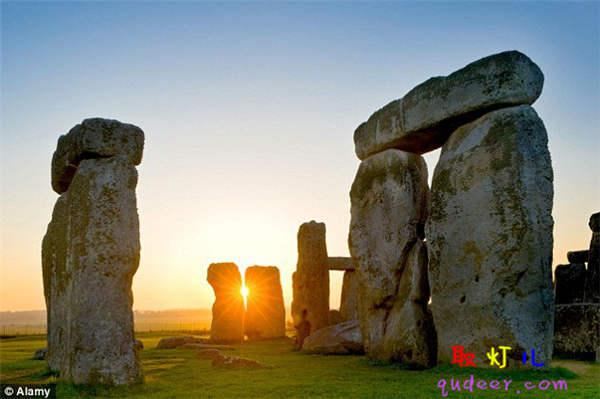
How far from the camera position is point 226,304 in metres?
22.5

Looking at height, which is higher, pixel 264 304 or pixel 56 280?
pixel 56 280

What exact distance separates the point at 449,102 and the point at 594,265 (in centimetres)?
686

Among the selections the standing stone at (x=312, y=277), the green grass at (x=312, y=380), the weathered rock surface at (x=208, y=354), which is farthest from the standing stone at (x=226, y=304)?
the green grass at (x=312, y=380)

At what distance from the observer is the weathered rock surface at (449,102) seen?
9953mm

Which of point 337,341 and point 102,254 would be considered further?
point 337,341

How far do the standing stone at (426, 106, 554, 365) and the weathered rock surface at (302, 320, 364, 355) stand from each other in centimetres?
396

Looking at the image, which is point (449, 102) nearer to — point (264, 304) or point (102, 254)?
point (102, 254)

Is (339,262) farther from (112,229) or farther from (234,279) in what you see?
(112,229)

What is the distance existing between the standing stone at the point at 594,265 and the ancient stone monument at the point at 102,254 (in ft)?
36.2

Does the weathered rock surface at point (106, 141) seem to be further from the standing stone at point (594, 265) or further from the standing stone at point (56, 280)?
the standing stone at point (594, 265)

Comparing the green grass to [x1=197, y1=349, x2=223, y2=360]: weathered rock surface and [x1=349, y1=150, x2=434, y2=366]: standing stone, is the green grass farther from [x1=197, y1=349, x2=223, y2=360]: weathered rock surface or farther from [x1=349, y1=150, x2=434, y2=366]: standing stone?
[x1=197, y1=349, x2=223, y2=360]: weathered rock surface

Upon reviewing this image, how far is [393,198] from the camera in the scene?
12.2 meters

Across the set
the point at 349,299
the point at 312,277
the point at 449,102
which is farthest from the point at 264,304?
the point at 449,102

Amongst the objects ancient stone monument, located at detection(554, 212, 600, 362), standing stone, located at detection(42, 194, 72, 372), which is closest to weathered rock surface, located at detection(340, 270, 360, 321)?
ancient stone monument, located at detection(554, 212, 600, 362)
